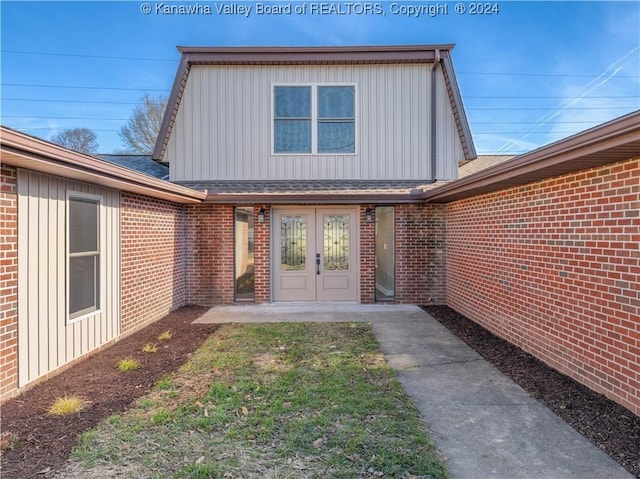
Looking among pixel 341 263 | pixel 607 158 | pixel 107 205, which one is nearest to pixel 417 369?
pixel 607 158

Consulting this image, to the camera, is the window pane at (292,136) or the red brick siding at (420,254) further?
the window pane at (292,136)

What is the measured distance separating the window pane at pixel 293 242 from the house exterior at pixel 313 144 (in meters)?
0.02

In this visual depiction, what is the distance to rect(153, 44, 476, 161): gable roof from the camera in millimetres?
8477

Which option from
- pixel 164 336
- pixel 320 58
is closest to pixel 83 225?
pixel 164 336

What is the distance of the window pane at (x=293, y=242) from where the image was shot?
27.8 ft

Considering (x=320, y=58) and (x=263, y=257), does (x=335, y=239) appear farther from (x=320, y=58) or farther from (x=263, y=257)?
(x=320, y=58)

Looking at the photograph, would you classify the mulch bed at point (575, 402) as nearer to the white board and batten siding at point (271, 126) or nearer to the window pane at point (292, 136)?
the white board and batten siding at point (271, 126)

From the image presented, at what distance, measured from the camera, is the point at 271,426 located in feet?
10.0

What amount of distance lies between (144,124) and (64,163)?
19.3 meters

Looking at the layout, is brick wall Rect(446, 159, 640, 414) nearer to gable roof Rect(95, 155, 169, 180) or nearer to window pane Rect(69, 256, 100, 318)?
window pane Rect(69, 256, 100, 318)

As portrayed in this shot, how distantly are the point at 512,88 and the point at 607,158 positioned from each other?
23.4 metres

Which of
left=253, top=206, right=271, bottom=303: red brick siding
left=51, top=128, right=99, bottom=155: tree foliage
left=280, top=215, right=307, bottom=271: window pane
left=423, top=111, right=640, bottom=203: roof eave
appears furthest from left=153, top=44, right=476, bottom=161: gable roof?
left=51, top=128, right=99, bottom=155: tree foliage

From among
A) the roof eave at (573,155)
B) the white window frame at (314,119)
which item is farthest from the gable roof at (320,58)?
the roof eave at (573,155)

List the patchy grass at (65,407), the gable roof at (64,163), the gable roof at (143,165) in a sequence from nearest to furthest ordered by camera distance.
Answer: the gable roof at (64,163), the patchy grass at (65,407), the gable roof at (143,165)
